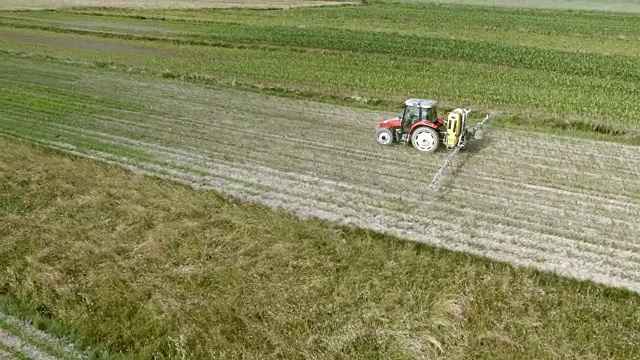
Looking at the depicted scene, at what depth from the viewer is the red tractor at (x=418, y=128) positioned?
15086 mm

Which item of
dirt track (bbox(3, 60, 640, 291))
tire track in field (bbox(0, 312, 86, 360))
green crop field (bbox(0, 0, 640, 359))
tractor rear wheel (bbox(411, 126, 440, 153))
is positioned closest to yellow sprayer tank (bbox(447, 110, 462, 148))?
tractor rear wheel (bbox(411, 126, 440, 153))

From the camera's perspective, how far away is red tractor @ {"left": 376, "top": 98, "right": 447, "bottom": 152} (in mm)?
15086

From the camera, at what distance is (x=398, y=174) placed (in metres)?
13.9

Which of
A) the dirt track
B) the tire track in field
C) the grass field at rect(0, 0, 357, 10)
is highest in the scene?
the grass field at rect(0, 0, 357, 10)

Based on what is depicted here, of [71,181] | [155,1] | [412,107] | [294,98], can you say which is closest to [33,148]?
[71,181]

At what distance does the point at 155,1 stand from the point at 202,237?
64.7m

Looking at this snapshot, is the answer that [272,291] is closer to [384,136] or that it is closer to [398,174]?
[398,174]

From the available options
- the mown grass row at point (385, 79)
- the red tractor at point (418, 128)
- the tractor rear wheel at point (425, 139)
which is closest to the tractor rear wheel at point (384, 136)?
the red tractor at point (418, 128)

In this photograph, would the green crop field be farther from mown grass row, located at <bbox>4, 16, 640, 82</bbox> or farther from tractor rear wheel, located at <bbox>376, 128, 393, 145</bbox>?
mown grass row, located at <bbox>4, 16, 640, 82</bbox>

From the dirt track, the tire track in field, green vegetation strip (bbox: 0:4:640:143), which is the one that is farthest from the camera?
green vegetation strip (bbox: 0:4:640:143)

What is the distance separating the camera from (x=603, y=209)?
11812mm

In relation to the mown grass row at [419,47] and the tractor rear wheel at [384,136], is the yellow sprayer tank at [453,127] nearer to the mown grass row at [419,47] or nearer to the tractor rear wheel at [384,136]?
the tractor rear wheel at [384,136]

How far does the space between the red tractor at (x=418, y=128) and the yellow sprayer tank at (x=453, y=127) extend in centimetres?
47

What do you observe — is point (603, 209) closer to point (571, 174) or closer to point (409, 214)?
point (571, 174)
